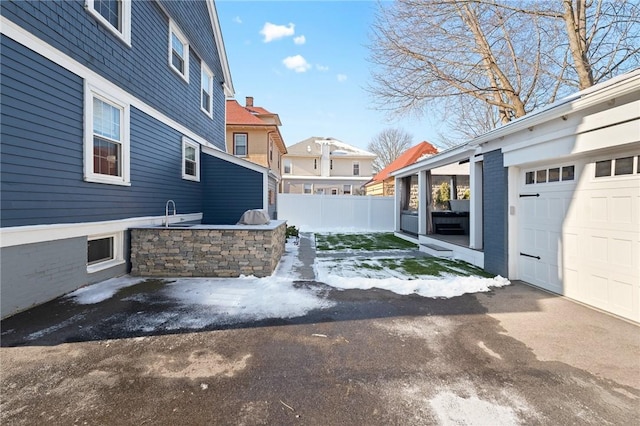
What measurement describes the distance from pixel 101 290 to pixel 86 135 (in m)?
2.61

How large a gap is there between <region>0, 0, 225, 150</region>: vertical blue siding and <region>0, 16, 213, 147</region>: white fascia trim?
3.5 inches

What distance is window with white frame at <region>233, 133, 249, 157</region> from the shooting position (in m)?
17.6

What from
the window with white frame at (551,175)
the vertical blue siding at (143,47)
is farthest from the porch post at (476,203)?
the vertical blue siding at (143,47)

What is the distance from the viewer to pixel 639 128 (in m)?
3.62

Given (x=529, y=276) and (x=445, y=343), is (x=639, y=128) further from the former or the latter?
(x=445, y=343)

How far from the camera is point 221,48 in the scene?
11.7m

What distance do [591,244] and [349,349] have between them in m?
4.10

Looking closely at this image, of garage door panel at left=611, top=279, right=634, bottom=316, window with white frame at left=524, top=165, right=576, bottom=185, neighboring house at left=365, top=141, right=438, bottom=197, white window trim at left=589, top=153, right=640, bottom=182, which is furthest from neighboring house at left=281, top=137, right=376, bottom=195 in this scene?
garage door panel at left=611, top=279, right=634, bottom=316

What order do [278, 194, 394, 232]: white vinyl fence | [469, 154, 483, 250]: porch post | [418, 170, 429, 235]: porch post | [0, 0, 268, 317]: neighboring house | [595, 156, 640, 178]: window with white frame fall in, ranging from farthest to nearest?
[278, 194, 394, 232]: white vinyl fence → [418, 170, 429, 235]: porch post → [469, 154, 483, 250]: porch post → [595, 156, 640, 178]: window with white frame → [0, 0, 268, 317]: neighboring house

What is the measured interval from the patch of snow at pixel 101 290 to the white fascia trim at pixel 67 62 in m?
3.49

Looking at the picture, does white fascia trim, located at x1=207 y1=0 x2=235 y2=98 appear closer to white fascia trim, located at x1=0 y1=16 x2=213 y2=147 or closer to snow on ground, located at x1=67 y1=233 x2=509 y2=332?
white fascia trim, located at x1=0 y1=16 x2=213 y2=147

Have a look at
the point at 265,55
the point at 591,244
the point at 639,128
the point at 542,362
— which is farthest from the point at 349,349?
the point at 265,55

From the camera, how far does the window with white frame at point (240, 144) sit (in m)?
17.6

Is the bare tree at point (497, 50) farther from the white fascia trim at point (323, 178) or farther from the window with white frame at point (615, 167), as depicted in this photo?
the white fascia trim at point (323, 178)
